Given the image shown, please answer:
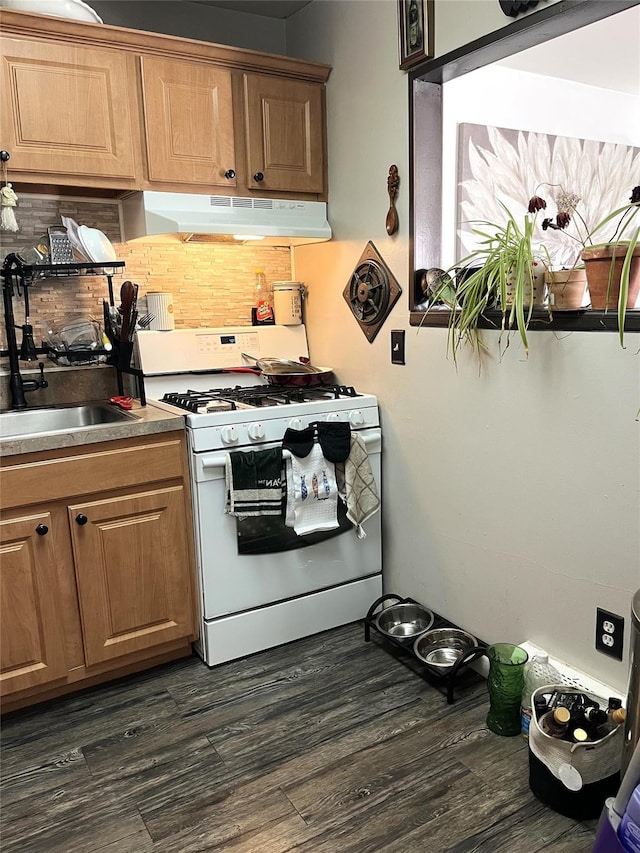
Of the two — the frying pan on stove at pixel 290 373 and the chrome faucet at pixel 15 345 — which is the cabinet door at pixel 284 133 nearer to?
the frying pan on stove at pixel 290 373

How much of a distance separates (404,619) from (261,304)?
154 centimetres

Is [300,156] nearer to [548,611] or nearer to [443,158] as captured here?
[443,158]

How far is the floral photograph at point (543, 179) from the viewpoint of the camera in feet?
8.10

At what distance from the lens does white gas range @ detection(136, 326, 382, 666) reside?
2.33 metres

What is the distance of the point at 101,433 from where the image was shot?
83.3 inches

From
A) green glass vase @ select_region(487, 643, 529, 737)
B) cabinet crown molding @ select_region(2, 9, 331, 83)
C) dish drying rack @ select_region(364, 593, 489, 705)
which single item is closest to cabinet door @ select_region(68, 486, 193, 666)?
dish drying rack @ select_region(364, 593, 489, 705)

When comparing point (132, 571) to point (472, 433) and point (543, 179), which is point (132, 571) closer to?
point (472, 433)

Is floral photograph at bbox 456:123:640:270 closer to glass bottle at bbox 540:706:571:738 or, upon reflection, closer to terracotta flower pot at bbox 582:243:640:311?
terracotta flower pot at bbox 582:243:640:311

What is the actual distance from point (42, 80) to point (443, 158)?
142cm

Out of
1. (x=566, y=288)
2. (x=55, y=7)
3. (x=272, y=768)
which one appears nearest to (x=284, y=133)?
(x=55, y=7)

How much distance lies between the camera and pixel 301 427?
2.45 metres

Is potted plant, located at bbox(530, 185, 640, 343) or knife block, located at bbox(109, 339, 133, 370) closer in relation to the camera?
potted plant, located at bbox(530, 185, 640, 343)

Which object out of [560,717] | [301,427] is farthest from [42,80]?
[560,717]

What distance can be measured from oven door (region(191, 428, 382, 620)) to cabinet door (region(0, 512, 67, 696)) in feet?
1.64
